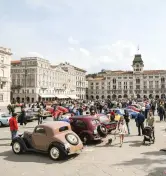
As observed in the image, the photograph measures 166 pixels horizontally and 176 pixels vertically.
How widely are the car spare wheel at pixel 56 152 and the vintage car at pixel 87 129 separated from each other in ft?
11.0

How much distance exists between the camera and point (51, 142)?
432 inches

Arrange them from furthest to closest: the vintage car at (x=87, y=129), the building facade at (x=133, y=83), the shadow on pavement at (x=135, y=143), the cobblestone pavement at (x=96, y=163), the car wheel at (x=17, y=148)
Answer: the building facade at (x=133, y=83)
the vintage car at (x=87, y=129)
the shadow on pavement at (x=135, y=143)
the car wheel at (x=17, y=148)
the cobblestone pavement at (x=96, y=163)

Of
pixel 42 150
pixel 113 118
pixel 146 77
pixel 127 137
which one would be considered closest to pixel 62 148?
pixel 42 150

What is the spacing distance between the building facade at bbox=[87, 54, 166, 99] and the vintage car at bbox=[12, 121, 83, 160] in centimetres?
12573

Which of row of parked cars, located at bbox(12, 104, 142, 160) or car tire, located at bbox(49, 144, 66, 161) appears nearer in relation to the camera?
car tire, located at bbox(49, 144, 66, 161)

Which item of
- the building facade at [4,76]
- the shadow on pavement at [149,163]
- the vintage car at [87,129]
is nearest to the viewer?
the shadow on pavement at [149,163]

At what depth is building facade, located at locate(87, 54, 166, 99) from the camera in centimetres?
13450

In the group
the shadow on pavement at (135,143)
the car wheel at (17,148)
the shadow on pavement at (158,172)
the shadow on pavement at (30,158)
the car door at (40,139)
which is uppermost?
the car door at (40,139)

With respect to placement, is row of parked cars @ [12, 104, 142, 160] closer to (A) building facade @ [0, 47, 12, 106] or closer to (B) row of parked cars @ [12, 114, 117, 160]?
(B) row of parked cars @ [12, 114, 117, 160]

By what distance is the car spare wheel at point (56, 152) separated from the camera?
10664 millimetres

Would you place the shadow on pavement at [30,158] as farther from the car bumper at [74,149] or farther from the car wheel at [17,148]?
the car bumper at [74,149]

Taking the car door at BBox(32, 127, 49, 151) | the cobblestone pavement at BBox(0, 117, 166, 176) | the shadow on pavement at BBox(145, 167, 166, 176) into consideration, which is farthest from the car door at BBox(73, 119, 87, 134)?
the shadow on pavement at BBox(145, 167, 166, 176)

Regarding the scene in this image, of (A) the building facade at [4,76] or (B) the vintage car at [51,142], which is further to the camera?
(A) the building facade at [4,76]

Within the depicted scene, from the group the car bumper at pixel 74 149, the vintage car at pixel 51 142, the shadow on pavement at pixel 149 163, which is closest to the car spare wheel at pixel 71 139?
the vintage car at pixel 51 142
